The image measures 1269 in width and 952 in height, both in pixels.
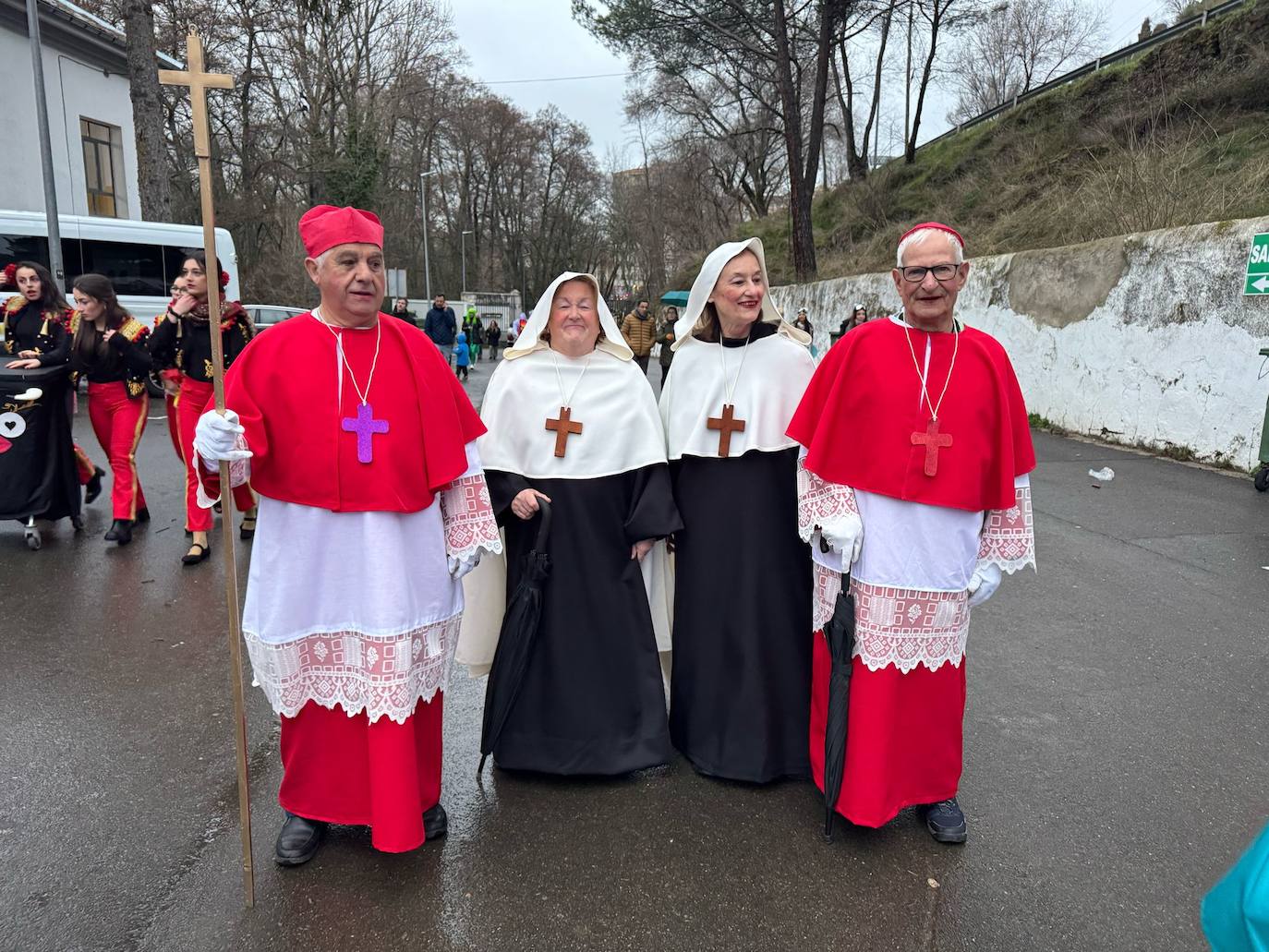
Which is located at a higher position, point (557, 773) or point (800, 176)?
point (800, 176)

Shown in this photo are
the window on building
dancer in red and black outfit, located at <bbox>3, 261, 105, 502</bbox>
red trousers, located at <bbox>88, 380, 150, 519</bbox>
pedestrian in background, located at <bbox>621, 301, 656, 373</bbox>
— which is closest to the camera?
dancer in red and black outfit, located at <bbox>3, 261, 105, 502</bbox>

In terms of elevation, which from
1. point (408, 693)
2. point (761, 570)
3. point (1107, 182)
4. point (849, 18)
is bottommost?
point (408, 693)

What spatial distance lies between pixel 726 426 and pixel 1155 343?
9.13 meters

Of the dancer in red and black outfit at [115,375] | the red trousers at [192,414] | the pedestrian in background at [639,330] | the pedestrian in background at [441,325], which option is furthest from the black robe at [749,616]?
the pedestrian in background at [441,325]

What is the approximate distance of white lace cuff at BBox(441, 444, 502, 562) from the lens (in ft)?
9.34

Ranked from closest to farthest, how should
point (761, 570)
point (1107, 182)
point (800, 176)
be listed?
point (761, 570) → point (1107, 182) → point (800, 176)

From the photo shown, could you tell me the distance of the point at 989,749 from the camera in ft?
11.6

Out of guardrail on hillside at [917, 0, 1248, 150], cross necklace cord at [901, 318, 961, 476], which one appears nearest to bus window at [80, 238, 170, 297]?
cross necklace cord at [901, 318, 961, 476]

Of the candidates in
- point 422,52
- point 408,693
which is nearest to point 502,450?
point 408,693

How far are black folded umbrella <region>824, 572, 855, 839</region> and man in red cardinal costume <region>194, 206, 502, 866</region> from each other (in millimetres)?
1286

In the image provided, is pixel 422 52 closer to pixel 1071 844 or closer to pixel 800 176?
pixel 800 176

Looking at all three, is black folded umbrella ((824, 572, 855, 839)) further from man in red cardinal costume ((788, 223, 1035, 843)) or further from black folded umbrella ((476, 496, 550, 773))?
black folded umbrella ((476, 496, 550, 773))

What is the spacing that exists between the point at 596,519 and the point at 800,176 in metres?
21.8

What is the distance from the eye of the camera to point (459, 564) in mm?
2820
